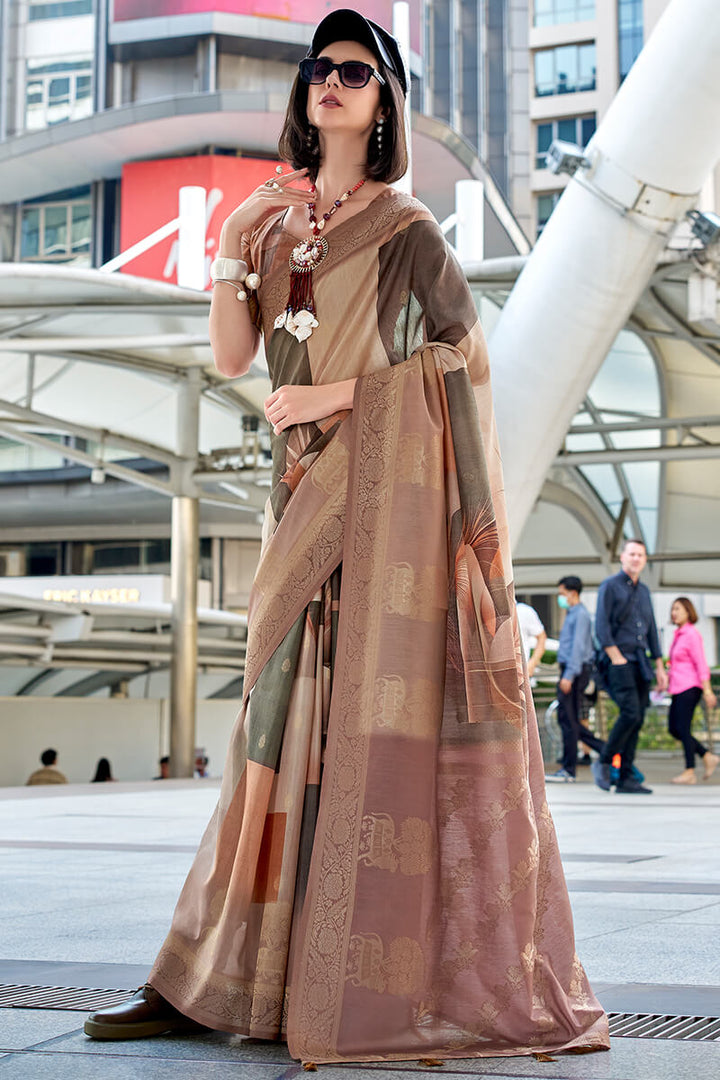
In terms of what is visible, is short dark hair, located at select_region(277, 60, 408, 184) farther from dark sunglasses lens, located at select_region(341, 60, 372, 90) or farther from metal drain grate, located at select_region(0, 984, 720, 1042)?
metal drain grate, located at select_region(0, 984, 720, 1042)

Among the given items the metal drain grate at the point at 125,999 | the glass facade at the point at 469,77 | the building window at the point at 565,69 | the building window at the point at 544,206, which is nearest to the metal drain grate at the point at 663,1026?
the metal drain grate at the point at 125,999

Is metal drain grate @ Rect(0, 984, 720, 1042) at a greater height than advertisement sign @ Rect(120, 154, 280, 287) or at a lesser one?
lesser

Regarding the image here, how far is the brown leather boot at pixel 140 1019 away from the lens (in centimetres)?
234

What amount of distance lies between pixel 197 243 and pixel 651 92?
5784 millimetres

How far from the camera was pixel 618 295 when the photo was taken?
1270 cm

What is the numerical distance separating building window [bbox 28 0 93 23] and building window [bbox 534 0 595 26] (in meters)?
29.9

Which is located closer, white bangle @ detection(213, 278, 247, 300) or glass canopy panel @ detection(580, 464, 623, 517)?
white bangle @ detection(213, 278, 247, 300)

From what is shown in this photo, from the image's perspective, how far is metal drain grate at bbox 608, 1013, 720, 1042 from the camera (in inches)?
93.4

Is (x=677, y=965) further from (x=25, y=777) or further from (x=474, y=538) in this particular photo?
(x=25, y=777)

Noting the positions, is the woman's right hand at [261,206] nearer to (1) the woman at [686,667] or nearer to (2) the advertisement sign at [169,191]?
(1) the woman at [686,667]

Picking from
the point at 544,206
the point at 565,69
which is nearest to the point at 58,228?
the point at 544,206

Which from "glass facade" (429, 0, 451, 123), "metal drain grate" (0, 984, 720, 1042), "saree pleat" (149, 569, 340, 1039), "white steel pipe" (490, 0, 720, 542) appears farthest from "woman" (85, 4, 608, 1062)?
"glass facade" (429, 0, 451, 123)

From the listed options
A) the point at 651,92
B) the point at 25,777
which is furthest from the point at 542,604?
the point at 651,92

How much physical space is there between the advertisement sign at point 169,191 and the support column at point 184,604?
13145mm
